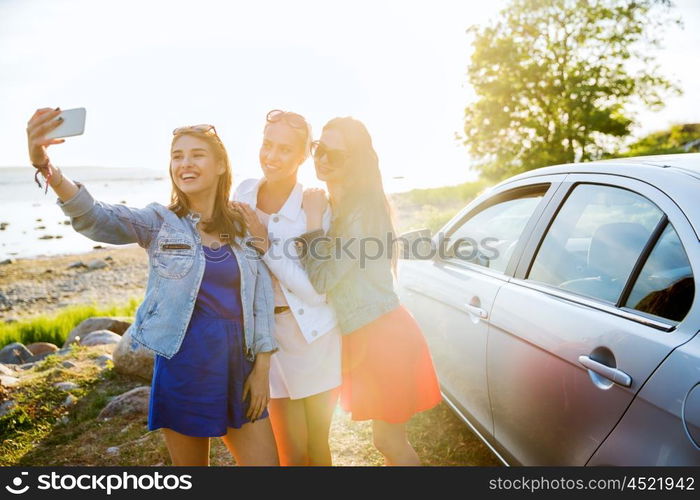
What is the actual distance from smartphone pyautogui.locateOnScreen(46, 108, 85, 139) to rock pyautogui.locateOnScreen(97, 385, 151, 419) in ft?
9.72

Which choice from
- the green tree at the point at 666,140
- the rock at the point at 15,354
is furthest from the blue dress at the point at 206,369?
the green tree at the point at 666,140

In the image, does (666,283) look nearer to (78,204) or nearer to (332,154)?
(332,154)

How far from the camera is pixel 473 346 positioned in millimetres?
2707

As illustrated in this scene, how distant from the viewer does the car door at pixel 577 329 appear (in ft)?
5.60

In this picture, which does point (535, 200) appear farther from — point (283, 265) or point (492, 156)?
point (492, 156)

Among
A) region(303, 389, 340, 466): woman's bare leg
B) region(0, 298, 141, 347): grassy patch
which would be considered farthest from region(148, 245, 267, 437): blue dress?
region(0, 298, 141, 347): grassy patch

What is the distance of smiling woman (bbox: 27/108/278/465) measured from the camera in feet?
6.55

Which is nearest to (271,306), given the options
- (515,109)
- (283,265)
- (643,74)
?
(283,265)

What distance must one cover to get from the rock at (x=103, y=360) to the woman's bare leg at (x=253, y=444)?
367 cm

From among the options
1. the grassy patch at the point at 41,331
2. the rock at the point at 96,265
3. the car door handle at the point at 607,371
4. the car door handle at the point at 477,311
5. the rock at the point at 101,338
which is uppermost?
the car door handle at the point at 607,371

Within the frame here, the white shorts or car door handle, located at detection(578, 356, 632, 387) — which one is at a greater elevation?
car door handle, located at detection(578, 356, 632, 387)

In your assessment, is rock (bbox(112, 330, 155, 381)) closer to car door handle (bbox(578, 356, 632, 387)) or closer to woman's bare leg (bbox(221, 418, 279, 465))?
woman's bare leg (bbox(221, 418, 279, 465))

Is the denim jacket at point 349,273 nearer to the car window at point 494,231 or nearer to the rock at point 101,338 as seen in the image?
the car window at point 494,231

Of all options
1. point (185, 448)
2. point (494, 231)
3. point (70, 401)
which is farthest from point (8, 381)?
point (494, 231)
